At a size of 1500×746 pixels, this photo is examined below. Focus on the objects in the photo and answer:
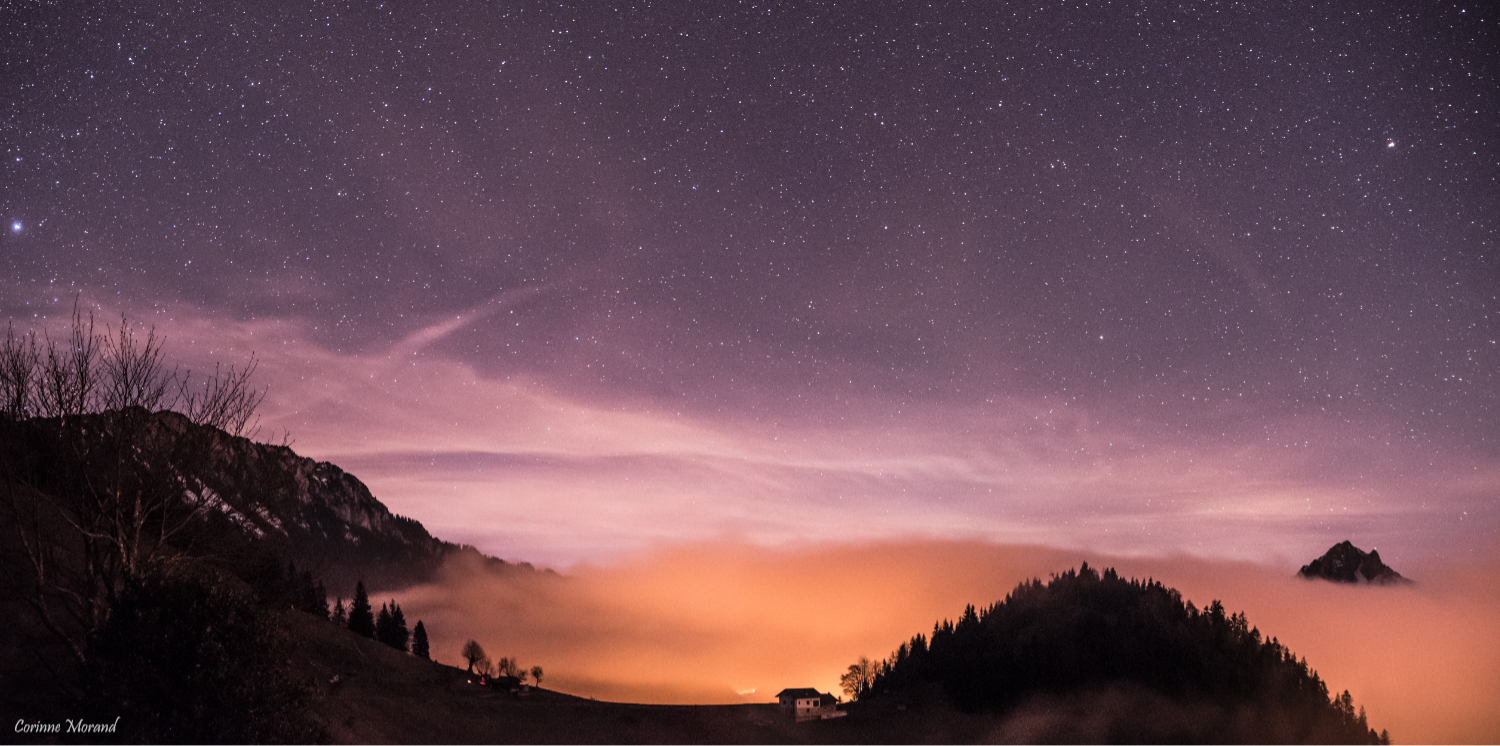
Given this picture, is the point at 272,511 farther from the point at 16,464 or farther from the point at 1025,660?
the point at 1025,660

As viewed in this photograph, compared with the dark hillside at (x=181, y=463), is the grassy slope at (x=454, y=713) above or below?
below

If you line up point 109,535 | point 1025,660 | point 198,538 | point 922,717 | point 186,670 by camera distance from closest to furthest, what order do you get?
point 186,670, point 109,535, point 198,538, point 922,717, point 1025,660

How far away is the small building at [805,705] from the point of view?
282 feet

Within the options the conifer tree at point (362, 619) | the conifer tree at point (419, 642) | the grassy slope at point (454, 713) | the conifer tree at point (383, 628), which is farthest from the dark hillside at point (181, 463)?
the conifer tree at point (419, 642)

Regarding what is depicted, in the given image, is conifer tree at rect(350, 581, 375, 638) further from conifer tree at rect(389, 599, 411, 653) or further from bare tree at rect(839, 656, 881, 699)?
bare tree at rect(839, 656, 881, 699)

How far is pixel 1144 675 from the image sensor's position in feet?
365

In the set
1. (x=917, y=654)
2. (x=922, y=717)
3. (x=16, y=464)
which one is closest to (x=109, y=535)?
(x=16, y=464)

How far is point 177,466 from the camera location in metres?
23.3

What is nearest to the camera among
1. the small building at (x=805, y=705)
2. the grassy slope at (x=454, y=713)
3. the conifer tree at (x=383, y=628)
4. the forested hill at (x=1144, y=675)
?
the grassy slope at (x=454, y=713)

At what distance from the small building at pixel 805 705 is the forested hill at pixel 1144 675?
9281 mm

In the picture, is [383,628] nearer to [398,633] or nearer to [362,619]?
[398,633]

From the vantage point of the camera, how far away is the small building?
8606 centimetres

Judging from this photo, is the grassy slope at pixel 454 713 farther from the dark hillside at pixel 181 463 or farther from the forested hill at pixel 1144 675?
the forested hill at pixel 1144 675

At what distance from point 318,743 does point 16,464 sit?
1308cm
